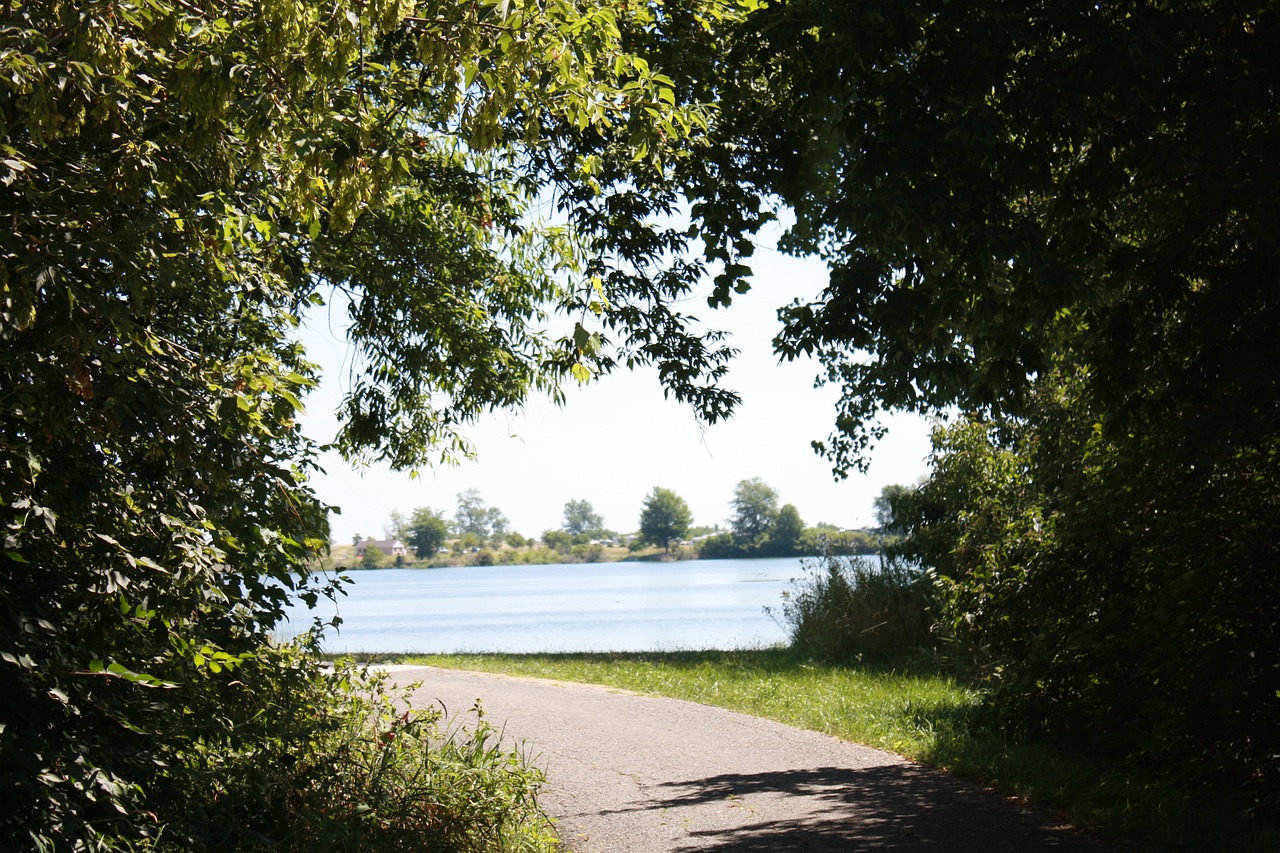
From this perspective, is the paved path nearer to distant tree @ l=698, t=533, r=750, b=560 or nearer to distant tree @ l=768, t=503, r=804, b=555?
distant tree @ l=768, t=503, r=804, b=555

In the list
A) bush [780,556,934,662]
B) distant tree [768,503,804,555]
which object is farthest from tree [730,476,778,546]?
bush [780,556,934,662]

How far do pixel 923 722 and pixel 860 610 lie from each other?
6.82 meters

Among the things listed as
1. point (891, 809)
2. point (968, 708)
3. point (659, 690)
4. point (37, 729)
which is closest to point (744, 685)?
point (659, 690)

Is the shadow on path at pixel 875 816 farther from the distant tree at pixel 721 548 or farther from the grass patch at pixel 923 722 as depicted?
the distant tree at pixel 721 548

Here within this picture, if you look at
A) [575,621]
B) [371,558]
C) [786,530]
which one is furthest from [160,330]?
[371,558]

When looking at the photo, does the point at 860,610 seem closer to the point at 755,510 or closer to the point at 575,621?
the point at 575,621

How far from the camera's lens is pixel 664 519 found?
408 feet

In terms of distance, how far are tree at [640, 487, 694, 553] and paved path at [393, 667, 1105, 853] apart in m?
111

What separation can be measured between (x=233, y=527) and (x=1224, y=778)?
6.65m

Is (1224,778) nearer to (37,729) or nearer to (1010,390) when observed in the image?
(1010,390)

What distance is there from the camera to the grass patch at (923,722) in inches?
265

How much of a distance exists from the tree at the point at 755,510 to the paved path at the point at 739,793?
95.8 m

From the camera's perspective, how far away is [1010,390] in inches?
281

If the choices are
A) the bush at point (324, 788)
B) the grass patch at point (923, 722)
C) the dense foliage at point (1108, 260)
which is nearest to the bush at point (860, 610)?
the grass patch at point (923, 722)
